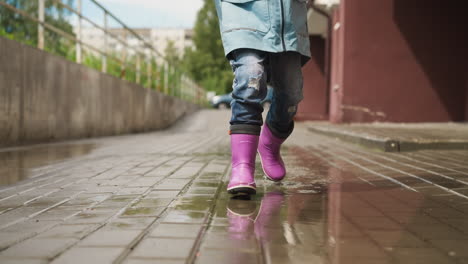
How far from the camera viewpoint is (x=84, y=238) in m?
1.82

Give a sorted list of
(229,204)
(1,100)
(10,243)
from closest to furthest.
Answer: (10,243) → (229,204) → (1,100)

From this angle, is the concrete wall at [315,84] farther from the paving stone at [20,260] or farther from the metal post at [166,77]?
the paving stone at [20,260]

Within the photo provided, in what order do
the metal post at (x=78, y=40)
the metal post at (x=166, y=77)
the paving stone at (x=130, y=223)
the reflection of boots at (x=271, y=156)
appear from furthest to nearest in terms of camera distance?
the metal post at (x=166, y=77) < the metal post at (x=78, y=40) < the reflection of boots at (x=271, y=156) < the paving stone at (x=130, y=223)

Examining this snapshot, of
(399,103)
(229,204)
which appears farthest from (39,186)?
(399,103)

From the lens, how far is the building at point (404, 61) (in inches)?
366

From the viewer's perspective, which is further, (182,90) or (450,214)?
(182,90)

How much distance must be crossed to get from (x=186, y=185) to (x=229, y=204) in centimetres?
64

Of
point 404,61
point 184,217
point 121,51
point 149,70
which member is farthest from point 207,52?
point 184,217

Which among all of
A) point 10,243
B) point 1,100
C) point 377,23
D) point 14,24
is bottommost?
point 10,243

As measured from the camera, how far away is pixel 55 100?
7617 millimetres

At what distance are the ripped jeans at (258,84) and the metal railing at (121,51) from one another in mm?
4832

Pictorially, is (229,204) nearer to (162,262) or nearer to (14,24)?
(162,262)

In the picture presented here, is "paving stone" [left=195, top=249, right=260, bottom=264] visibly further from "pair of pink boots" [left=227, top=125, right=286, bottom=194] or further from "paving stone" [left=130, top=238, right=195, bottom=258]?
"pair of pink boots" [left=227, top=125, right=286, bottom=194]

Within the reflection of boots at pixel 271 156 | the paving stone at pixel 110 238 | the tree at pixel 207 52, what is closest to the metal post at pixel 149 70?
the reflection of boots at pixel 271 156
